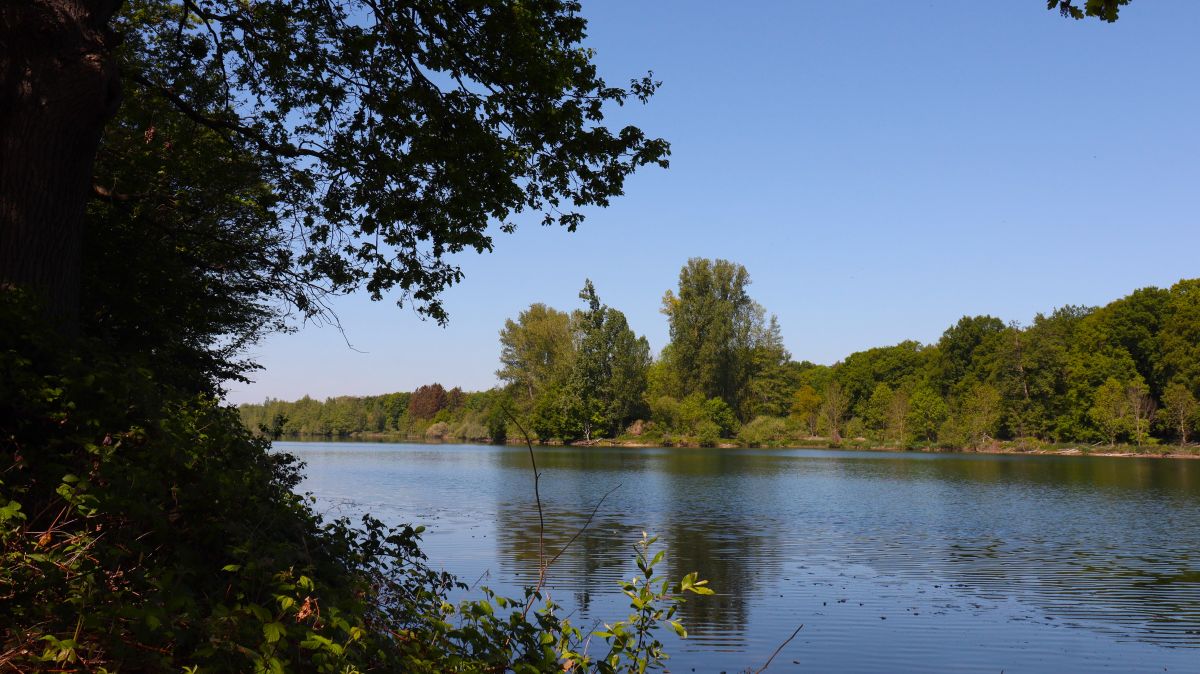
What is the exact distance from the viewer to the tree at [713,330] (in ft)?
259

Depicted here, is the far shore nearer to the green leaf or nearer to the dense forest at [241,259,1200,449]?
the dense forest at [241,259,1200,449]

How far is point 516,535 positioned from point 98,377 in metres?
14.7

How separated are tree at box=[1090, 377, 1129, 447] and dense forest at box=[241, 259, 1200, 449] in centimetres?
13

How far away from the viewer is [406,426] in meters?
138

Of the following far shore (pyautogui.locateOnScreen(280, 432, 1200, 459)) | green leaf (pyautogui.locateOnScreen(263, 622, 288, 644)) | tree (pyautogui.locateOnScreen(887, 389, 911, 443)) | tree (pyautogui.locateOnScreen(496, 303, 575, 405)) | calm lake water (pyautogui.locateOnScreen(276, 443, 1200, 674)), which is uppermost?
tree (pyautogui.locateOnScreen(496, 303, 575, 405))

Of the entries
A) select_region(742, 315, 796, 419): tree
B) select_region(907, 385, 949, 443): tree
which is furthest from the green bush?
select_region(907, 385, 949, 443): tree

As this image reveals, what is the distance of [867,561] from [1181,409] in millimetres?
69503

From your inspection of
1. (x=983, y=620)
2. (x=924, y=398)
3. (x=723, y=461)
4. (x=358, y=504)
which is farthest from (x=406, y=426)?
(x=983, y=620)

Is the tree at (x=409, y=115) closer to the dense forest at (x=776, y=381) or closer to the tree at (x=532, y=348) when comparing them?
the dense forest at (x=776, y=381)

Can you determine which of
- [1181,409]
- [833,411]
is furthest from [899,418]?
[1181,409]

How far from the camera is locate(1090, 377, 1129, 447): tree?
7300 centimetres

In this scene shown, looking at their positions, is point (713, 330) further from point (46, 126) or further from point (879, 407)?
point (46, 126)

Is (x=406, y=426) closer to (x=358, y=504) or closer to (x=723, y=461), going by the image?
(x=723, y=461)

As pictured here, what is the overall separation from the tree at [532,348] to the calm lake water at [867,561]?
47.8 metres
